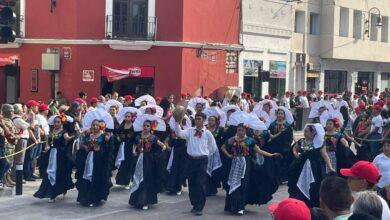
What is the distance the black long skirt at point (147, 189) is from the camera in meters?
12.8

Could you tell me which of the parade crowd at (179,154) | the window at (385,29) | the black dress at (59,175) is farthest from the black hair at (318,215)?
the window at (385,29)

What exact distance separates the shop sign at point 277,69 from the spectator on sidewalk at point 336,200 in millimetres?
29078

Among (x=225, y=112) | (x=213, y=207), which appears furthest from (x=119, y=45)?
(x=213, y=207)

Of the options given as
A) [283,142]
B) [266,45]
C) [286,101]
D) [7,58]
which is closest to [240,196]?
[283,142]

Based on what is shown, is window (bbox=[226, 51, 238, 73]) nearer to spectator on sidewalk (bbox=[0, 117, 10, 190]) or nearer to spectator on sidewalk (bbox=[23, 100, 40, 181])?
spectator on sidewalk (bbox=[23, 100, 40, 181])

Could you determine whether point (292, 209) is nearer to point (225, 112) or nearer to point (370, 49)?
point (225, 112)

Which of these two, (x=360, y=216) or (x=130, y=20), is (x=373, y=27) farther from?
(x=360, y=216)

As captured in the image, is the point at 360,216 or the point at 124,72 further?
the point at 124,72

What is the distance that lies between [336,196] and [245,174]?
284 inches

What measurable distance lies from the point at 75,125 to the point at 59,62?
15806 millimetres

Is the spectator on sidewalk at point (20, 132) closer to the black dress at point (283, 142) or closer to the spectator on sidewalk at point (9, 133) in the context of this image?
the spectator on sidewalk at point (9, 133)

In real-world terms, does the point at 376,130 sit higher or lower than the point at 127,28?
lower

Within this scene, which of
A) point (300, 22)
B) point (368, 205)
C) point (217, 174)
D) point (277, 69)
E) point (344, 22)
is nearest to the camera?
point (368, 205)

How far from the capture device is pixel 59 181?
43.7 feet
